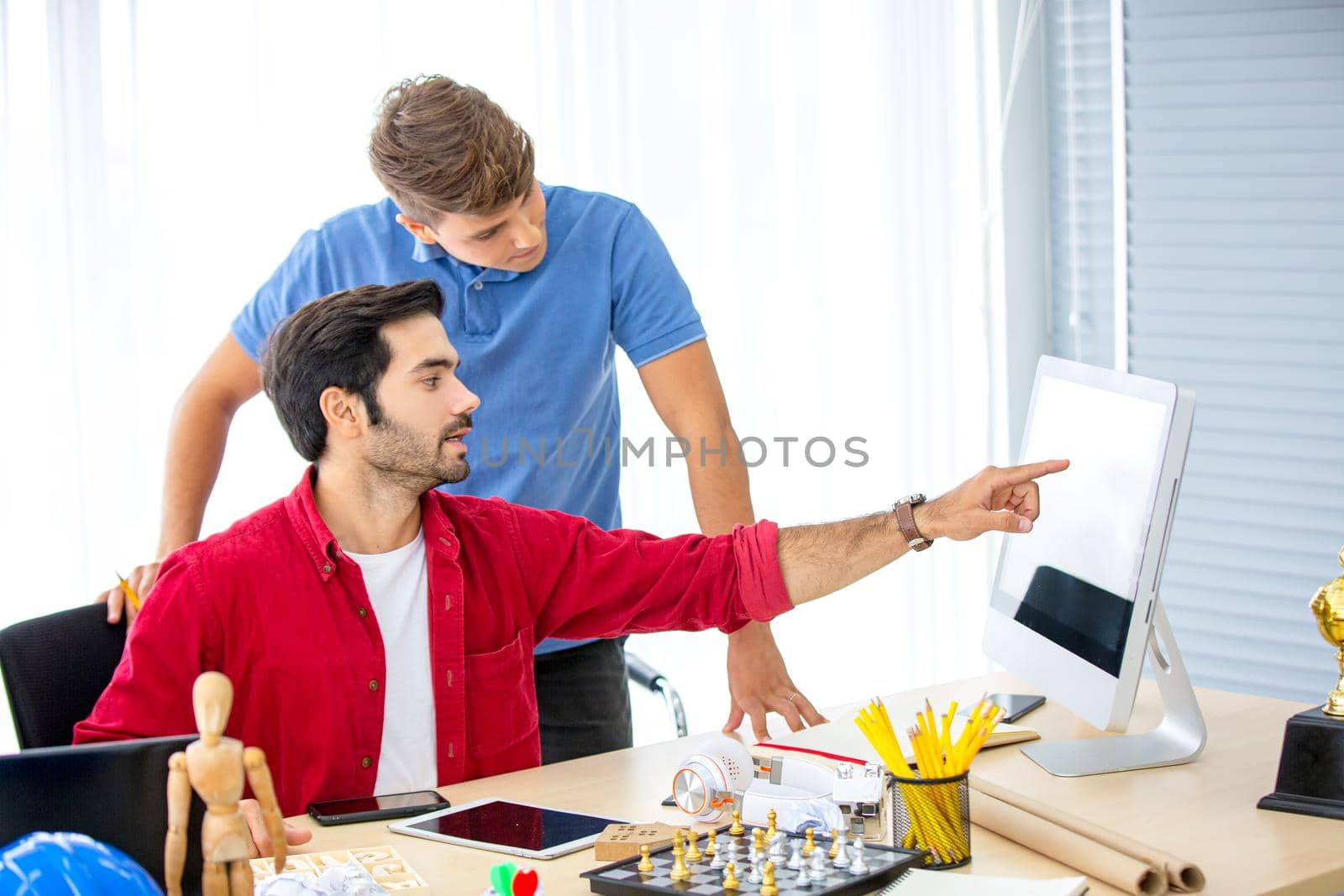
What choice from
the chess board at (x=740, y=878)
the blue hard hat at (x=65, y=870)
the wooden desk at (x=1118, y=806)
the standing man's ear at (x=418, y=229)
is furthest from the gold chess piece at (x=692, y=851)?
the standing man's ear at (x=418, y=229)

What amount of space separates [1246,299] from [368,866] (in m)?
2.46

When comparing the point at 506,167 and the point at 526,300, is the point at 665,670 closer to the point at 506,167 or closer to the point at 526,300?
the point at 526,300

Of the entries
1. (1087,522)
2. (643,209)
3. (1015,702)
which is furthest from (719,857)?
(643,209)

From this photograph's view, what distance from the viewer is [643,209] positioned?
3.16 m

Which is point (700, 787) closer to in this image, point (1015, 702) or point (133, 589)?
point (1015, 702)

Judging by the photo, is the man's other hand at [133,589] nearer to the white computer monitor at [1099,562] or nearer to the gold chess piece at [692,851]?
the gold chess piece at [692,851]

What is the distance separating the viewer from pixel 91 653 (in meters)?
1.73

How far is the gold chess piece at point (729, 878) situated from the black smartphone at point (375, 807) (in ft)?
1.51

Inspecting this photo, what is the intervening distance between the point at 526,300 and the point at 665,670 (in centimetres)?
135

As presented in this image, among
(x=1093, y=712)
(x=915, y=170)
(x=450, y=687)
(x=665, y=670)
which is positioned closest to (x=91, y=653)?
(x=450, y=687)

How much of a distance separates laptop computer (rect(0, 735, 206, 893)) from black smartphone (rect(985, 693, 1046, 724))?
1.14 meters

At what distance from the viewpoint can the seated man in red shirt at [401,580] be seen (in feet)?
5.52

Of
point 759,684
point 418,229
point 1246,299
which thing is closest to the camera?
point 759,684

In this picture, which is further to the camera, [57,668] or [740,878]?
A: [57,668]
